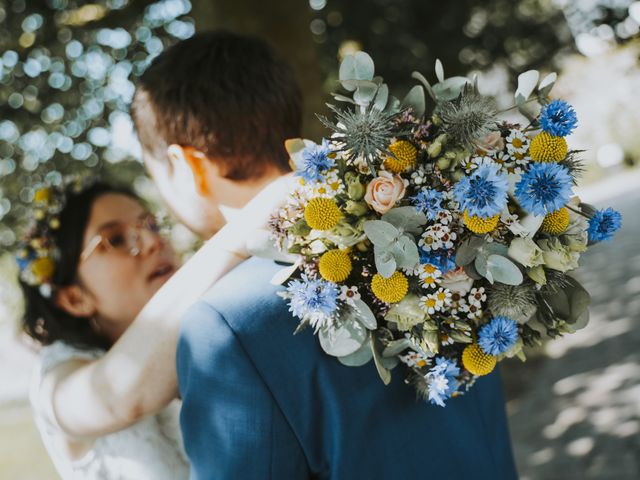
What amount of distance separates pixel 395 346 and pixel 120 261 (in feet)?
5.68

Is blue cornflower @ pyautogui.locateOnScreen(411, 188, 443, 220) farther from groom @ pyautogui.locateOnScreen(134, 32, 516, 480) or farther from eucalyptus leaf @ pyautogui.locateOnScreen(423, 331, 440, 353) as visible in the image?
groom @ pyautogui.locateOnScreen(134, 32, 516, 480)

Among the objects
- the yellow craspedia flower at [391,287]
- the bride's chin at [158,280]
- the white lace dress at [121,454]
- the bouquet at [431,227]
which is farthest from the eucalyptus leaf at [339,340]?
the bride's chin at [158,280]

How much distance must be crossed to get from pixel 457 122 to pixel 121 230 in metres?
1.93

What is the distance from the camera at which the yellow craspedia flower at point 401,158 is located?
50.8 inches

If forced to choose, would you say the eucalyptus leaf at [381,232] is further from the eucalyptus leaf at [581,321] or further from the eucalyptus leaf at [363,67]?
the eucalyptus leaf at [581,321]

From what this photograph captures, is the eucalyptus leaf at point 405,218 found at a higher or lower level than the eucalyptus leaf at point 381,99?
lower

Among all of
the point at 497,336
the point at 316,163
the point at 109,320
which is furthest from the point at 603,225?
the point at 109,320

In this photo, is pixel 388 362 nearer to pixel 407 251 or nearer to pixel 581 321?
pixel 407 251

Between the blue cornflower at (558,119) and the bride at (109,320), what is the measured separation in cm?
69

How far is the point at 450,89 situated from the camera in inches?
56.1

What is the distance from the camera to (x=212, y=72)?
1766mm

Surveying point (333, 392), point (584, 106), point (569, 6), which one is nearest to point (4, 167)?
point (333, 392)

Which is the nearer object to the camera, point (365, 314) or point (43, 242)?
point (365, 314)

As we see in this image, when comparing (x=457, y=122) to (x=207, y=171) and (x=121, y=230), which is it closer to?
(x=207, y=171)
